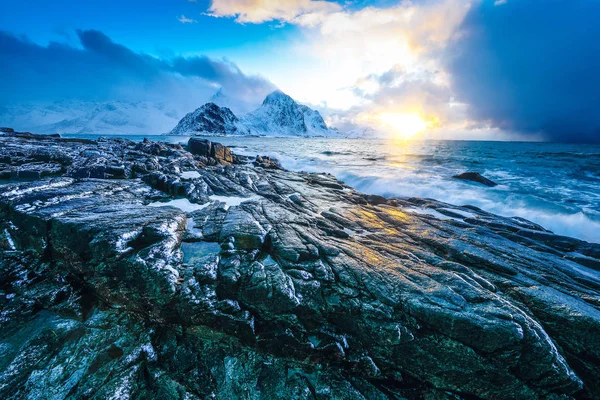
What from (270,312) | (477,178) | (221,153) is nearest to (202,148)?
(221,153)

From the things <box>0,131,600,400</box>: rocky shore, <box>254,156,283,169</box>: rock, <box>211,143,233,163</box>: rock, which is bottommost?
<box>0,131,600,400</box>: rocky shore

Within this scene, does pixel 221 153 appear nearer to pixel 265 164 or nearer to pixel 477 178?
pixel 265 164

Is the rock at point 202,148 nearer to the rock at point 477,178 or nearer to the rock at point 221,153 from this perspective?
the rock at point 221,153

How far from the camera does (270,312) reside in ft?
16.4

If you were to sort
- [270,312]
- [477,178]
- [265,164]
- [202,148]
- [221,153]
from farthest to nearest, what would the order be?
[202,148], [221,153], [265,164], [477,178], [270,312]

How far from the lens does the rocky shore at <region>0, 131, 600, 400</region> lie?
13.8ft

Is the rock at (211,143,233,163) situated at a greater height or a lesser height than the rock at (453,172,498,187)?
greater

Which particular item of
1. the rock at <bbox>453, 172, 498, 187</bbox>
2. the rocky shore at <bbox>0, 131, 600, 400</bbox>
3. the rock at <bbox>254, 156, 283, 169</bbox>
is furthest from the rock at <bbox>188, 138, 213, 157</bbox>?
the rock at <bbox>453, 172, 498, 187</bbox>

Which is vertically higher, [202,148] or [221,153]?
[202,148]

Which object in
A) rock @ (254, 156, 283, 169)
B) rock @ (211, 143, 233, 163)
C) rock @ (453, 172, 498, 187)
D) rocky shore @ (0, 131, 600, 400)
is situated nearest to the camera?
rocky shore @ (0, 131, 600, 400)

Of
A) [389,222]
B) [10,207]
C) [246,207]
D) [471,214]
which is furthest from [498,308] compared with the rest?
[10,207]

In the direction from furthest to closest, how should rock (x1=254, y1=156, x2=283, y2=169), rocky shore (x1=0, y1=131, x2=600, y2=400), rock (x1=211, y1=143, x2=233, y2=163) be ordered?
rock (x1=211, y1=143, x2=233, y2=163) < rock (x1=254, y1=156, x2=283, y2=169) < rocky shore (x1=0, y1=131, x2=600, y2=400)

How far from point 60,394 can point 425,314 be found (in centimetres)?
667

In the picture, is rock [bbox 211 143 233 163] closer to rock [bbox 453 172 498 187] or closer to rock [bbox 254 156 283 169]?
rock [bbox 254 156 283 169]
